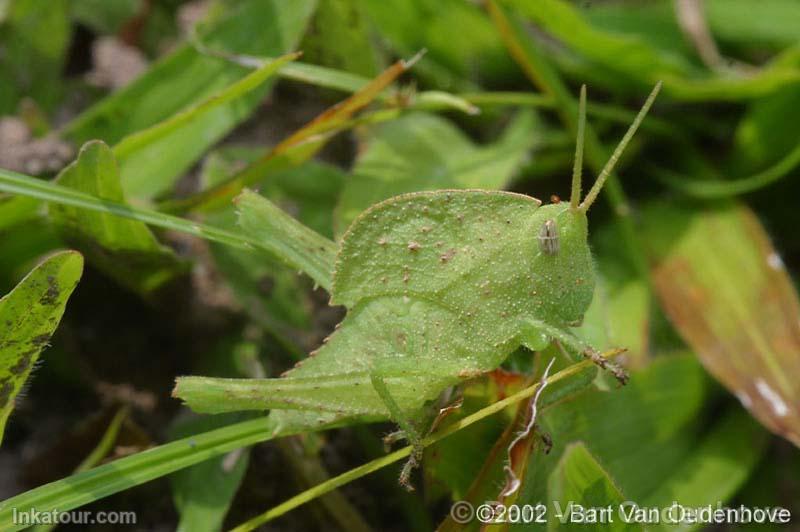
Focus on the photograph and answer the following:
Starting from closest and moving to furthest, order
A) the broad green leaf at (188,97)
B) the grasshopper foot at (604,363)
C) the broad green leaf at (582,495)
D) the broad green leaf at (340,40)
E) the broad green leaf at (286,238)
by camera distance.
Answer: the grasshopper foot at (604,363), the broad green leaf at (582,495), the broad green leaf at (286,238), the broad green leaf at (188,97), the broad green leaf at (340,40)

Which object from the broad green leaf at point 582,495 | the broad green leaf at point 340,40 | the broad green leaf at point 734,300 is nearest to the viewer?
the broad green leaf at point 582,495

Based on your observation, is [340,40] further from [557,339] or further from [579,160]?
[557,339]

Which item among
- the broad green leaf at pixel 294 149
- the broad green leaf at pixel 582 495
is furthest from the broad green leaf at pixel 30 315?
the broad green leaf at pixel 582 495

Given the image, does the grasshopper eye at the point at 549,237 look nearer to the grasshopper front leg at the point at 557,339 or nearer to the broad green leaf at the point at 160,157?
the grasshopper front leg at the point at 557,339

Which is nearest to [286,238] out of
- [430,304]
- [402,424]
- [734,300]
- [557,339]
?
[430,304]

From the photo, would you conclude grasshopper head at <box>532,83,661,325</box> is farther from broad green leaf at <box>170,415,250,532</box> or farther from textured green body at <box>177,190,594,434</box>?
broad green leaf at <box>170,415,250,532</box>

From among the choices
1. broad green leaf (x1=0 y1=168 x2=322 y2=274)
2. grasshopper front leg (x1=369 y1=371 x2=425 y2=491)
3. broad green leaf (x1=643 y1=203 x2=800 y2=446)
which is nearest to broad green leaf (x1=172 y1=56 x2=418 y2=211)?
broad green leaf (x1=0 y1=168 x2=322 y2=274)
